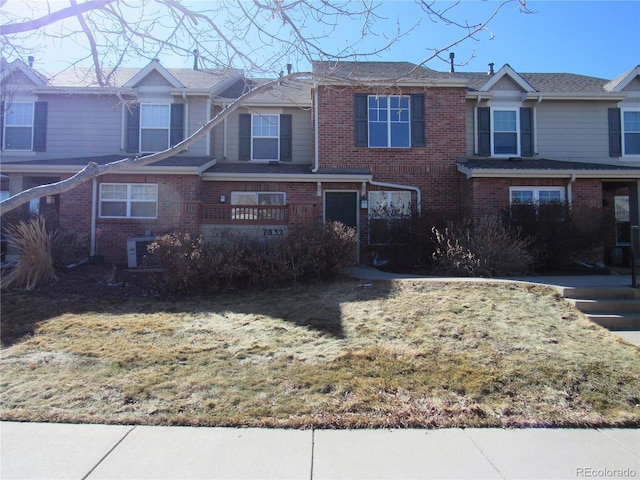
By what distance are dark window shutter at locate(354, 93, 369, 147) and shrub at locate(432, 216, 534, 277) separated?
4.65 m

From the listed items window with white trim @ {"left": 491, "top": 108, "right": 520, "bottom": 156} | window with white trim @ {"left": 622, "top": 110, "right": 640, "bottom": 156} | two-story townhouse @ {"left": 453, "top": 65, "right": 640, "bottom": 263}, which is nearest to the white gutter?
two-story townhouse @ {"left": 453, "top": 65, "right": 640, "bottom": 263}

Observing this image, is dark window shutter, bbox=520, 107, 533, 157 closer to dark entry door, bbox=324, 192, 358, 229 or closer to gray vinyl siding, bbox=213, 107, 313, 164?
dark entry door, bbox=324, 192, 358, 229

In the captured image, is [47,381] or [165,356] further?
[165,356]

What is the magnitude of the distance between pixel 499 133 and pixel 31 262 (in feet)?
47.1

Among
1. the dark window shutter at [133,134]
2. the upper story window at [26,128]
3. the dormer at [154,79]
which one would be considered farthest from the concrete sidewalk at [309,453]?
the upper story window at [26,128]

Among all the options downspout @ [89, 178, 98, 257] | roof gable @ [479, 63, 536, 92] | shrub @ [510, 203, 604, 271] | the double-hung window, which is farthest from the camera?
roof gable @ [479, 63, 536, 92]

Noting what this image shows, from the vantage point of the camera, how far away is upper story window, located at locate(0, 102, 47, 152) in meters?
14.3

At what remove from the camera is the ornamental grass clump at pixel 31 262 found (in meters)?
8.62

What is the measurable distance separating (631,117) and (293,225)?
1359 cm

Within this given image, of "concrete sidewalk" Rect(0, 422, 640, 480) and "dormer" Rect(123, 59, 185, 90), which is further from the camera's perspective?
"dormer" Rect(123, 59, 185, 90)

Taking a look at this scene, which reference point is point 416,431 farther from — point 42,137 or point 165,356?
point 42,137

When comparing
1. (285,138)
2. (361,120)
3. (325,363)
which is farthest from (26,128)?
(325,363)

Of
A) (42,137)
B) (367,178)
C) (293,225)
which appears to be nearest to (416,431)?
(293,225)

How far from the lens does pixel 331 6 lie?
5.55 meters
